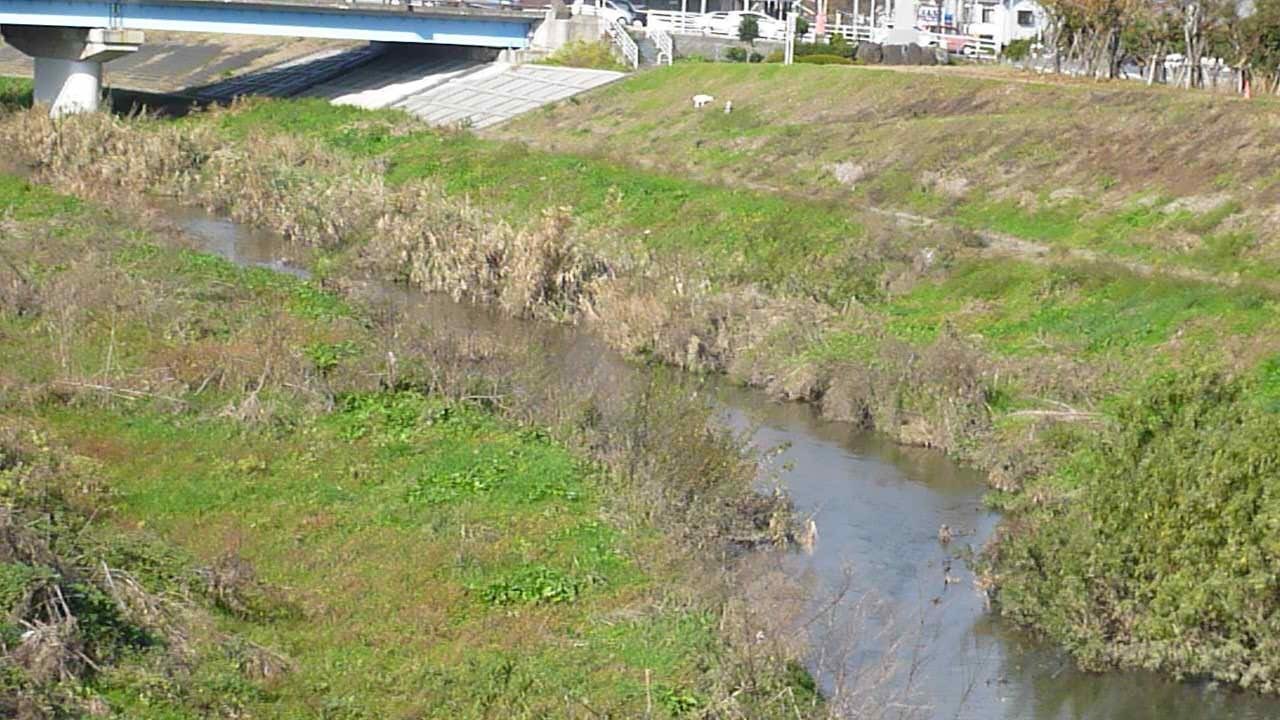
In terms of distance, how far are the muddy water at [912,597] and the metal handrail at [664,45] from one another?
34152 millimetres

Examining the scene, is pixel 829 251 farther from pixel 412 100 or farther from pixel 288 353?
pixel 412 100

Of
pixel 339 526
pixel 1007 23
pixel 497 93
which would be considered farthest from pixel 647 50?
pixel 339 526


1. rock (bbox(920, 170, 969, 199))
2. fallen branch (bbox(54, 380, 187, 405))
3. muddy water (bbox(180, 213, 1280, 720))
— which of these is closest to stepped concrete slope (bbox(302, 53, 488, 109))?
rock (bbox(920, 170, 969, 199))

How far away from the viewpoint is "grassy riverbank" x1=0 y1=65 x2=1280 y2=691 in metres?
19.9

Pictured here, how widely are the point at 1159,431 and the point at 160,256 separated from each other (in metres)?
19.9

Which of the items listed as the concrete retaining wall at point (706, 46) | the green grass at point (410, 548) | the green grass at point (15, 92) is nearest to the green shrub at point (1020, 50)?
the concrete retaining wall at point (706, 46)

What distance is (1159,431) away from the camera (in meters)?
20.3

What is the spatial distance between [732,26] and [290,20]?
16345 millimetres

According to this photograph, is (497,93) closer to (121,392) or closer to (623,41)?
(623,41)

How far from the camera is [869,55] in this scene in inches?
A: 2601

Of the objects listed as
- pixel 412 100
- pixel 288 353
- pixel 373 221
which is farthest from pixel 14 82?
pixel 288 353

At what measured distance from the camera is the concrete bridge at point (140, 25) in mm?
57969

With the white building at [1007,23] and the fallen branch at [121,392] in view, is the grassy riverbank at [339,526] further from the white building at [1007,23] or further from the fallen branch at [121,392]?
the white building at [1007,23]

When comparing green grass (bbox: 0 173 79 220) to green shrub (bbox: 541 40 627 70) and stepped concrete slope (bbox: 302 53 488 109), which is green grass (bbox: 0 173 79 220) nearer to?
stepped concrete slope (bbox: 302 53 488 109)
